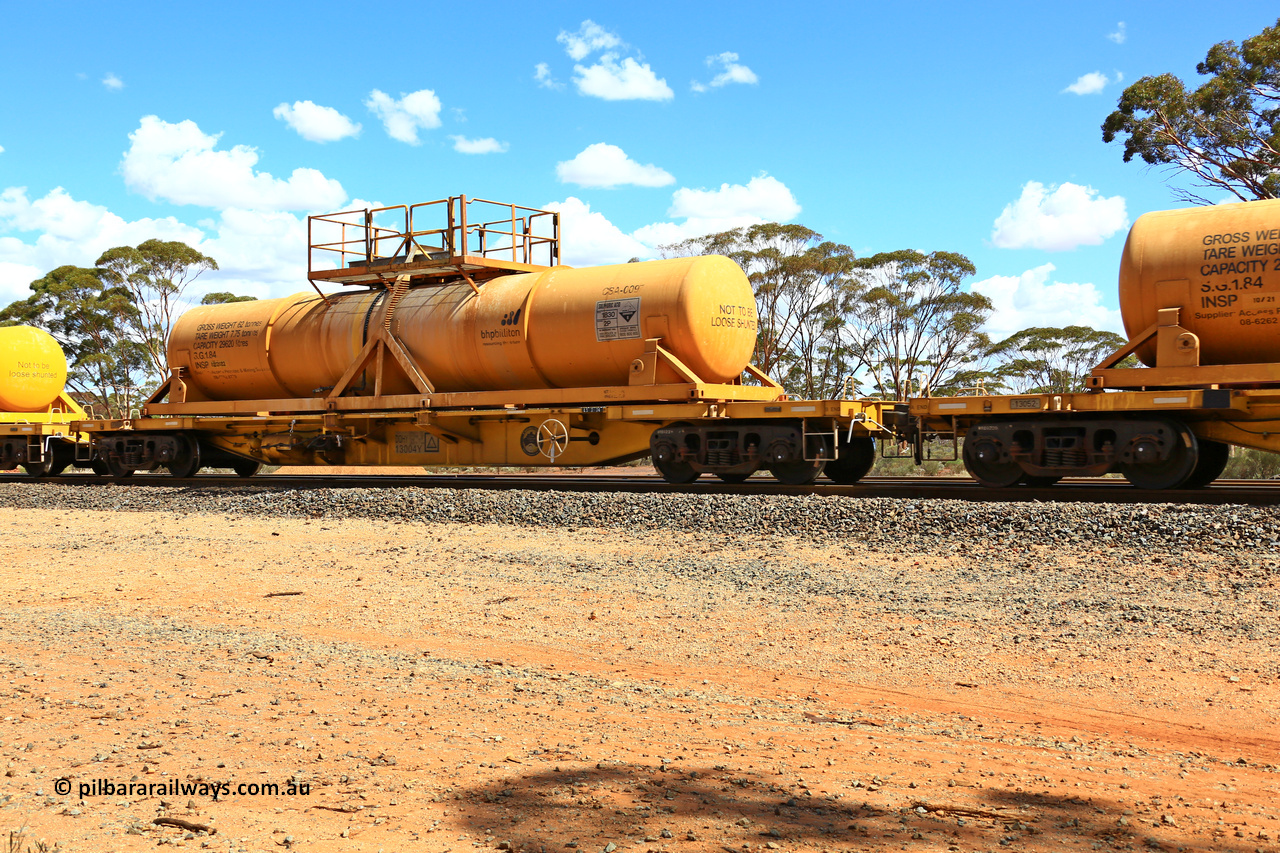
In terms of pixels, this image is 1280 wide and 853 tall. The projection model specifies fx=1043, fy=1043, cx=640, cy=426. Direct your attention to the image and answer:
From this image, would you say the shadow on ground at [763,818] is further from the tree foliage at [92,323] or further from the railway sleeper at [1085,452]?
the tree foliage at [92,323]

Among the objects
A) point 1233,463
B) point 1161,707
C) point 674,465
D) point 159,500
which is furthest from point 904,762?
point 1233,463

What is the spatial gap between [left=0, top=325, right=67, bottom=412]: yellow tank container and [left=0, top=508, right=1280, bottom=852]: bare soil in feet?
55.5

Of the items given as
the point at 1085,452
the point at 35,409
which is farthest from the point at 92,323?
the point at 1085,452

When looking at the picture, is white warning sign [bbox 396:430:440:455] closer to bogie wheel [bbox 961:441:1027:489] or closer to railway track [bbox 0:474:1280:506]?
railway track [bbox 0:474:1280:506]

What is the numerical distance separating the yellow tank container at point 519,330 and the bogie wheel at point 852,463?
2.03m

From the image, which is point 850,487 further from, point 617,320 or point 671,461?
point 617,320

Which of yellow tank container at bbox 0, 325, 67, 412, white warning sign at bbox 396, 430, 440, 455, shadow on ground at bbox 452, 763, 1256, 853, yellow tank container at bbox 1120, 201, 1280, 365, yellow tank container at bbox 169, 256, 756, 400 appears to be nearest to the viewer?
shadow on ground at bbox 452, 763, 1256, 853

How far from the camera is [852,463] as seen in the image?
603 inches

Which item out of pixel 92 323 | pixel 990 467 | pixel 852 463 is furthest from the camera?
pixel 92 323

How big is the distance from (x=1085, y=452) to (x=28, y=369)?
2346 cm

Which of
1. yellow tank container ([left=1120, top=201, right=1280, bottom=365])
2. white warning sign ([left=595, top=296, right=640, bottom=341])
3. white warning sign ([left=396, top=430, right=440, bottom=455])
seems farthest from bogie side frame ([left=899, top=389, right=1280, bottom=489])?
white warning sign ([left=396, top=430, right=440, bottom=455])

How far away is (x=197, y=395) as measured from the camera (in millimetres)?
20703

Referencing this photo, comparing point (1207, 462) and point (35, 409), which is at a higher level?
point (35, 409)

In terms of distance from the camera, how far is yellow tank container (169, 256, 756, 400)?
15016mm
